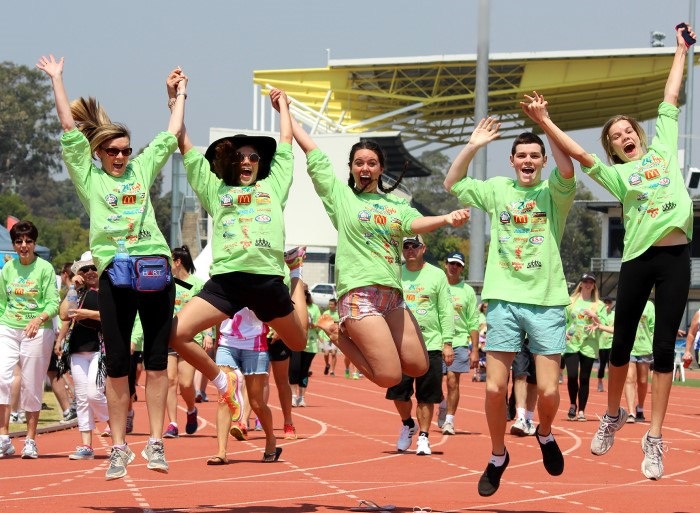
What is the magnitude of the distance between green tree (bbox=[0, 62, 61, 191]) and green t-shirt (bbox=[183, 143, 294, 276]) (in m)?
111

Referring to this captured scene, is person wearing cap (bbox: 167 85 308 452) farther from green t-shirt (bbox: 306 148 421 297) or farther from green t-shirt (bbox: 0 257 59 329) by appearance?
green t-shirt (bbox: 0 257 59 329)

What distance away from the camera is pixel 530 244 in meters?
9.45

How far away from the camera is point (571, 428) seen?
18.7m

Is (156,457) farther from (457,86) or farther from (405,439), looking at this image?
(457,86)

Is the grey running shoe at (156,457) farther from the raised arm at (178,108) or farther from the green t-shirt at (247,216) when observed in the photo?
the raised arm at (178,108)

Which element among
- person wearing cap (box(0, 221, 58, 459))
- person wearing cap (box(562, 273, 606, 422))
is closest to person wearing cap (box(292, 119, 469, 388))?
person wearing cap (box(0, 221, 58, 459))

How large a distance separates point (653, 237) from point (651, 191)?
1.04 feet

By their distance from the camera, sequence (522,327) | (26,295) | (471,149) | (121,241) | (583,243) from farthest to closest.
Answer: (583,243)
(26,295)
(471,149)
(522,327)
(121,241)

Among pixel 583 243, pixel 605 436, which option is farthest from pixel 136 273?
pixel 583 243

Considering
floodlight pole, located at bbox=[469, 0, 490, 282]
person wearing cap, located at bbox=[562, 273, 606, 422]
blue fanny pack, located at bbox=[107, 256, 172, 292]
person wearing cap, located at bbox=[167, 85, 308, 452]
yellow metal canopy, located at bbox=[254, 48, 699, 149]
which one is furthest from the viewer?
yellow metal canopy, located at bbox=[254, 48, 699, 149]

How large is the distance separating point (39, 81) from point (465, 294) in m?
108

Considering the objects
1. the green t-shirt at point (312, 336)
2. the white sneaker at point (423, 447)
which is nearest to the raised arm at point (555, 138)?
the white sneaker at point (423, 447)

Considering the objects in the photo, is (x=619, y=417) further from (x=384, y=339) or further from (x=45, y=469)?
(x=45, y=469)

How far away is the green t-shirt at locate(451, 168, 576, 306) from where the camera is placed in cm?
943
